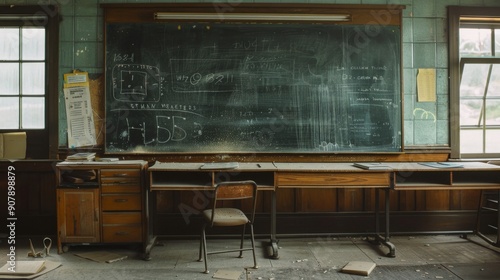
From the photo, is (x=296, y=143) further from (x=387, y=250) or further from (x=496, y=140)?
(x=496, y=140)

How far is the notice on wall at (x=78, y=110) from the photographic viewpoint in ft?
16.0

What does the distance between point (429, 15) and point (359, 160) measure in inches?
70.5

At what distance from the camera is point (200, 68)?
4.90 metres

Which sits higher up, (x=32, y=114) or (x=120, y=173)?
(x=32, y=114)

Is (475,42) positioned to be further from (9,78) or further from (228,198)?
(9,78)

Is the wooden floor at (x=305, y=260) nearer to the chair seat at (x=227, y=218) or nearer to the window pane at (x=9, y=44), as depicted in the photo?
the chair seat at (x=227, y=218)

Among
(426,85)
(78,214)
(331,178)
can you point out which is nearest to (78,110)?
(78,214)

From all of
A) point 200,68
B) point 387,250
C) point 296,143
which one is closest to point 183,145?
point 200,68

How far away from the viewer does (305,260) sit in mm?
4219

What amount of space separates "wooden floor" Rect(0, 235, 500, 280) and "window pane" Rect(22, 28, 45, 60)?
6.53 feet

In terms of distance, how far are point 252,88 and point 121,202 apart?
179 cm

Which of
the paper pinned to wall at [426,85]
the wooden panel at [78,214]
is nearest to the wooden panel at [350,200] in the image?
the paper pinned to wall at [426,85]

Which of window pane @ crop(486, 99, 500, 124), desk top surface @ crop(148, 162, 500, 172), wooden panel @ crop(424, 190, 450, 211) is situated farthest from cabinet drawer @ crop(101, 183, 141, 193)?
window pane @ crop(486, 99, 500, 124)

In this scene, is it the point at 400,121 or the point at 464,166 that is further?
the point at 400,121
